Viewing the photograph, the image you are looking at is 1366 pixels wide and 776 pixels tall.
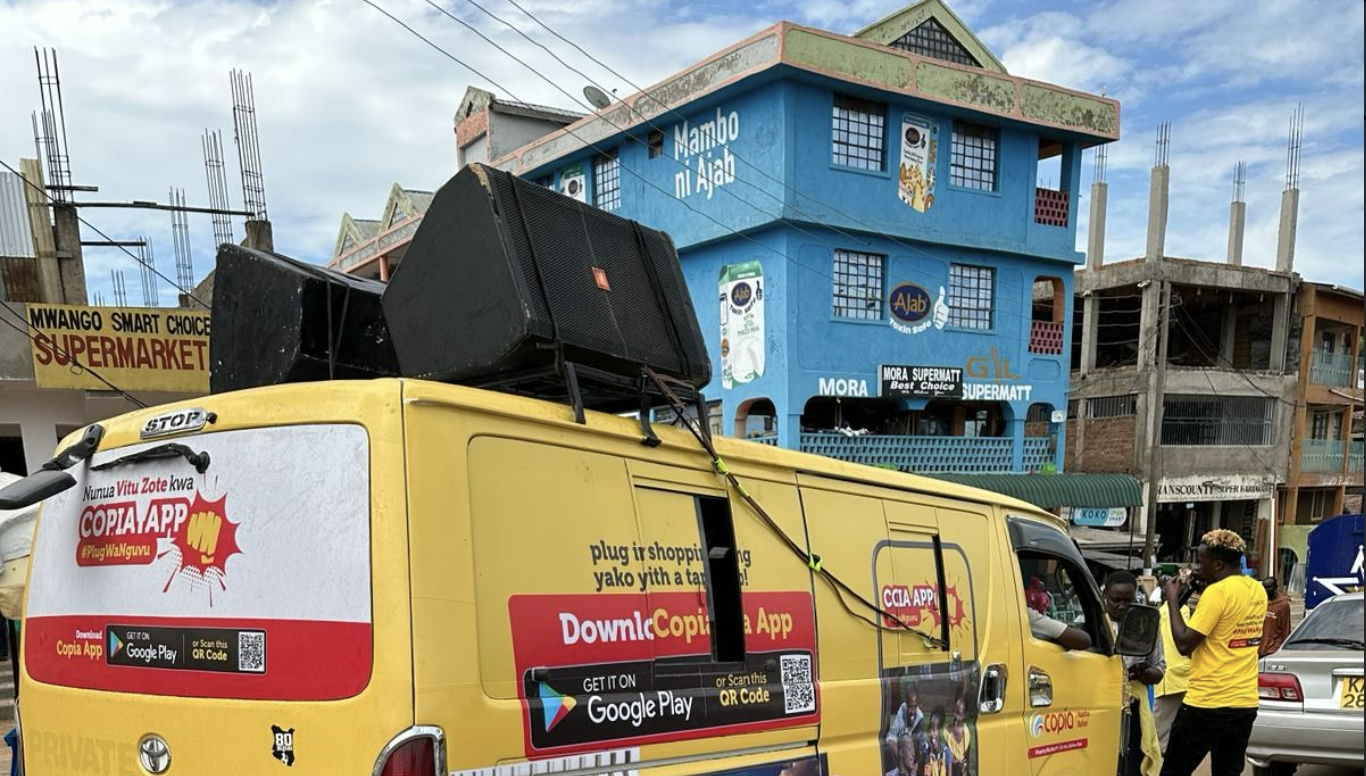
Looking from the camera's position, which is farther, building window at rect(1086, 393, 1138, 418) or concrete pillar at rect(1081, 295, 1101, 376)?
concrete pillar at rect(1081, 295, 1101, 376)

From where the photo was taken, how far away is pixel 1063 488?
19516mm

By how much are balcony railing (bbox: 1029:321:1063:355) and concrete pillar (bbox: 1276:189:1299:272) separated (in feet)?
46.0

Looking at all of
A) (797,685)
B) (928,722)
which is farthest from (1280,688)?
(797,685)

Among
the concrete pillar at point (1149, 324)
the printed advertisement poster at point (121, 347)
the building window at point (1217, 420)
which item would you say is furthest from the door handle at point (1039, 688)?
the concrete pillar at point (1149, 324)

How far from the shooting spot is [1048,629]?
4434 millimetres

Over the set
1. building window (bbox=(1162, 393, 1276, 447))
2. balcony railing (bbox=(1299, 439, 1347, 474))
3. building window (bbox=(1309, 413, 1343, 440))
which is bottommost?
balcony railing (bbox=(1299, 439, 1347, 474))

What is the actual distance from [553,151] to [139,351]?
35.2 feet

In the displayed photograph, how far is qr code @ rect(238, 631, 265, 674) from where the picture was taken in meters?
2.14

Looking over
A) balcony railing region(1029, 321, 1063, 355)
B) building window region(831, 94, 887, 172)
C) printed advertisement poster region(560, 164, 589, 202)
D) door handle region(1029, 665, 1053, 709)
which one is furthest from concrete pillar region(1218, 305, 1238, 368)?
door handle region(1029, 665, 1053, 709)

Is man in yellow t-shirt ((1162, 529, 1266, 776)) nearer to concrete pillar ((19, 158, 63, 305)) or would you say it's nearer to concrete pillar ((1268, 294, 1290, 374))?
concrete pillar ((19, 158, 63, 305))

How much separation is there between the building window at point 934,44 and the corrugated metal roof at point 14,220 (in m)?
14.7

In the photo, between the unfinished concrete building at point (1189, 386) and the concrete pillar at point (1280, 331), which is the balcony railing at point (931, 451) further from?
the concrete pillar at point (1280, 331)

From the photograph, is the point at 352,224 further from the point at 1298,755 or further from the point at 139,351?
the point at 1298,755

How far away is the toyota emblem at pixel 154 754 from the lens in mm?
2266
